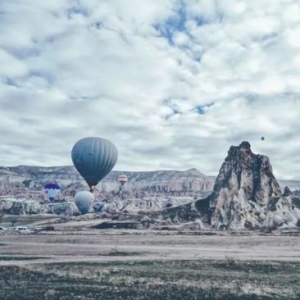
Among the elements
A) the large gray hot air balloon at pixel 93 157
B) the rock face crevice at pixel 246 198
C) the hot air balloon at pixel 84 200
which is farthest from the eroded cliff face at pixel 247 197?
the hot air balloon at pixel 84 200

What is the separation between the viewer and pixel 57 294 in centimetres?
2588

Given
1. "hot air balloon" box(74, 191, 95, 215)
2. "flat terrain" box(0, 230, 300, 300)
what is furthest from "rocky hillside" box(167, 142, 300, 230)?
"flat terrain" box(0, 230, 300, 300)

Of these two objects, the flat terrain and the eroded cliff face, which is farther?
the eroded cliff face

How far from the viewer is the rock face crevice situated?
102 m

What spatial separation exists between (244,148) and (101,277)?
92.6 m

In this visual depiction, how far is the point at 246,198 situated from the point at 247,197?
160cm

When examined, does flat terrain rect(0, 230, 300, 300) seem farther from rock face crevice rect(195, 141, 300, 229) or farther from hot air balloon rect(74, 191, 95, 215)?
hot air balloon rect(74, 191, 95, 215)

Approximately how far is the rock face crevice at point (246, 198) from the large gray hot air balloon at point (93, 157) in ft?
80.5

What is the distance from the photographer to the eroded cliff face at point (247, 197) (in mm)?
101438

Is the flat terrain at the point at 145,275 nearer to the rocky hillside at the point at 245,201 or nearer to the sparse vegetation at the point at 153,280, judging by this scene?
the sparse vegetation at the point at 153,280

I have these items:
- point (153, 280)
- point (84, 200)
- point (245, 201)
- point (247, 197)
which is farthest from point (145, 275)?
point (84, 200)

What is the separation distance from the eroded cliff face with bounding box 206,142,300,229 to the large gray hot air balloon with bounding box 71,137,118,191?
24.9 metres

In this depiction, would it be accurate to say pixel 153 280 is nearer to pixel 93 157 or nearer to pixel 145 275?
pixel 145 275

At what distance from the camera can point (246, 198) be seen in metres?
111
